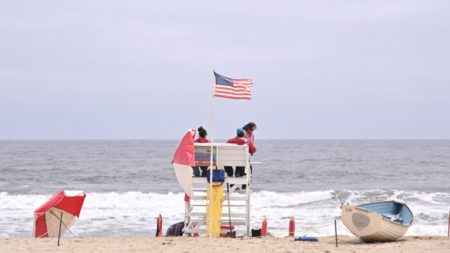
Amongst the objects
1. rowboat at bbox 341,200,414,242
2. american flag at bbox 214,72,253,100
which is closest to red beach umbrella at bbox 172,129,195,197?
american flag at bbox 214,72,253,100

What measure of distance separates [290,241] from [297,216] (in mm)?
9886

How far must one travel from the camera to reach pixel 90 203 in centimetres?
2834

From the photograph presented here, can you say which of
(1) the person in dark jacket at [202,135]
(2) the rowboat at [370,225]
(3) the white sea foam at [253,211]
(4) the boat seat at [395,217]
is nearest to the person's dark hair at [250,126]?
(1) the person in dark jacket at [202,135]

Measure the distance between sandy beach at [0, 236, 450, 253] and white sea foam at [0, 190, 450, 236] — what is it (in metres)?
5.61

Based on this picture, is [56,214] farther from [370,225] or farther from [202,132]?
[370,225]

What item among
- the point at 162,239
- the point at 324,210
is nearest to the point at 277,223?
the point at 324,210

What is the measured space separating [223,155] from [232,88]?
175cm

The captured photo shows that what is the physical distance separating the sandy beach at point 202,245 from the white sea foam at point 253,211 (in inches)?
221

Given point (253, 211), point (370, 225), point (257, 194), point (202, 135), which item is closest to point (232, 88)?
point (202, 135)

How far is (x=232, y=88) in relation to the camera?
47.4ft

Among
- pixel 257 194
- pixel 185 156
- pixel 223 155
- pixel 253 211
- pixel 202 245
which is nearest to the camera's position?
pixel 202 245

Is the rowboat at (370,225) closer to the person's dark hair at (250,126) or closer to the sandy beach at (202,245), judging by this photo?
the sandy beach at (202,245)

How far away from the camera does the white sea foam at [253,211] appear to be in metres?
20.8

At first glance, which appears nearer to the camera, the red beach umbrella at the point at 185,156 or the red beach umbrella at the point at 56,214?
the red beach umbrella at the point at 185,156
